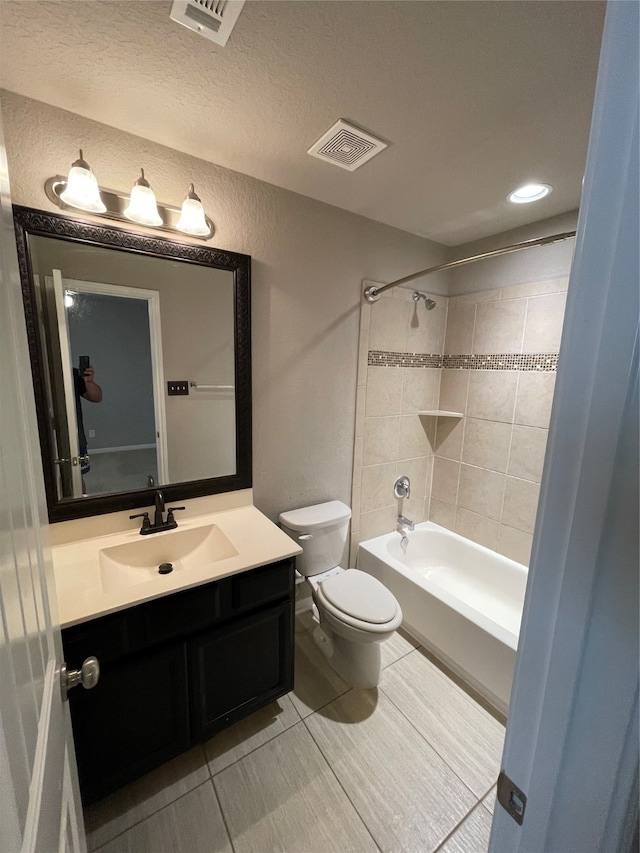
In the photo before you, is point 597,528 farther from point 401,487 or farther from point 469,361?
point 469,361

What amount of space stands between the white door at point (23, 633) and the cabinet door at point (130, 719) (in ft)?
1.45

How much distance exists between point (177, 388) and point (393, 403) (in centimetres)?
133

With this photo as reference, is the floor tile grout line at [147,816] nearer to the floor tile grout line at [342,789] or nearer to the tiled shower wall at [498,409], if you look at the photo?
the floor tile grout line at [342,789]

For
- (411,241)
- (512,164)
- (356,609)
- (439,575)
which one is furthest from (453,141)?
(439,575)

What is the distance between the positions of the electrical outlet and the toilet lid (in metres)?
1.15

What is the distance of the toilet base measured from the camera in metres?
1.66

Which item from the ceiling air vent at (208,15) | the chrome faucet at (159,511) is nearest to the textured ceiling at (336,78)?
the ceiling air vent at (208,15)

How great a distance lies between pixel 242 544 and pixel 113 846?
0.99 m

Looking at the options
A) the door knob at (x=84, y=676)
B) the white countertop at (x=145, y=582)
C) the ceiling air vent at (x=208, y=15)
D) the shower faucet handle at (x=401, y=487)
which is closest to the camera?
the door knob at (x=84, y=676)

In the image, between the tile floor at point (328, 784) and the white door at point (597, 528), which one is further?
the tile floor at point (328, 784)

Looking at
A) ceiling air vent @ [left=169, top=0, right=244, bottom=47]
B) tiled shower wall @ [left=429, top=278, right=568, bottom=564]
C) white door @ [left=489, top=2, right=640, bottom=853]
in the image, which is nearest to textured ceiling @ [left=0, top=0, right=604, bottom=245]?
ceiling air vent @ [left=169, top=0, right=244, bottom=47]

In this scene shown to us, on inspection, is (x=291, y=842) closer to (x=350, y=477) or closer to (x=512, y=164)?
(x=350, y=477)

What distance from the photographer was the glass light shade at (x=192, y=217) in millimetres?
1347

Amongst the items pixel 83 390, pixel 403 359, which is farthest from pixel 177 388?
pixel 403 359
